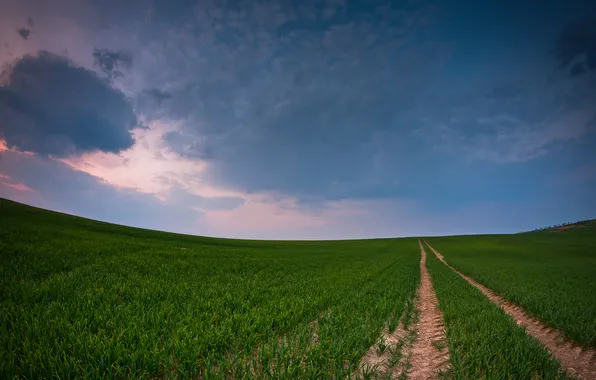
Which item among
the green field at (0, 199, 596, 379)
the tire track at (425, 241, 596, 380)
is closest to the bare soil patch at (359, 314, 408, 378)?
the green field at (0, 199, 596, 379)

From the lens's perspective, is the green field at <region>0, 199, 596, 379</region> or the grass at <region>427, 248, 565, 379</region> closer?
the green field at <region>0, 199, 596, 379</region>

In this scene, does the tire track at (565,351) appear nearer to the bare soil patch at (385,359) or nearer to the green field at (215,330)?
the green field at (215,330)

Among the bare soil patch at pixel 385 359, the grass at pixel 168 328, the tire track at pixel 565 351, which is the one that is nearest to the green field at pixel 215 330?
the grass at pixel 168 328

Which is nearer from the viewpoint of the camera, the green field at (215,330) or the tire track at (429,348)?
the green field at (215,330)

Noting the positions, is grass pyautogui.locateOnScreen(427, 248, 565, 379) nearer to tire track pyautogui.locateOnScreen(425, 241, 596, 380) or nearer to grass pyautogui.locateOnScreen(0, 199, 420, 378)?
tire track pyautogui.locateOnScreen(425, 241, 596, 380)

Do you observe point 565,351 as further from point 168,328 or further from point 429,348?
point 168,328

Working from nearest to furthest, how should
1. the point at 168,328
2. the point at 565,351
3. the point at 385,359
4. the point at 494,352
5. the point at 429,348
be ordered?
the point at 494,352 → the point at 385,359 → the point at 168,328 → the point at 429,348 → the point at 565,351

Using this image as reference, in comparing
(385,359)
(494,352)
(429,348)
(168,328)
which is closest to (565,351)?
(494,352)

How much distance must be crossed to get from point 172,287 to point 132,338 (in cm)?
496

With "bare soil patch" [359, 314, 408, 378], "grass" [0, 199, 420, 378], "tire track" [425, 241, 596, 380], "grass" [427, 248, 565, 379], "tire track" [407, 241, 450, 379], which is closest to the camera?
"grass" [0, 199, 420, 378]

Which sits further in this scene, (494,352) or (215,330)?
(215,330)

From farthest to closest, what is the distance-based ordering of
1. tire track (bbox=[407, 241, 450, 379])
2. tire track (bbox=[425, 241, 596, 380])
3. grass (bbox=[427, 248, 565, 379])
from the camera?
tire track (bbox=[425, 241, 596, 380]) < tire track (bbox=[407, 241, 450, 379]) < grass (bbox=[427, 248, 565, 379])

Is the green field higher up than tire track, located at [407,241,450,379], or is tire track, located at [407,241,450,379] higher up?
the green field

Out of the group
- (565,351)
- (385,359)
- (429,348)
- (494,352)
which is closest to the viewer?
(494,352)
